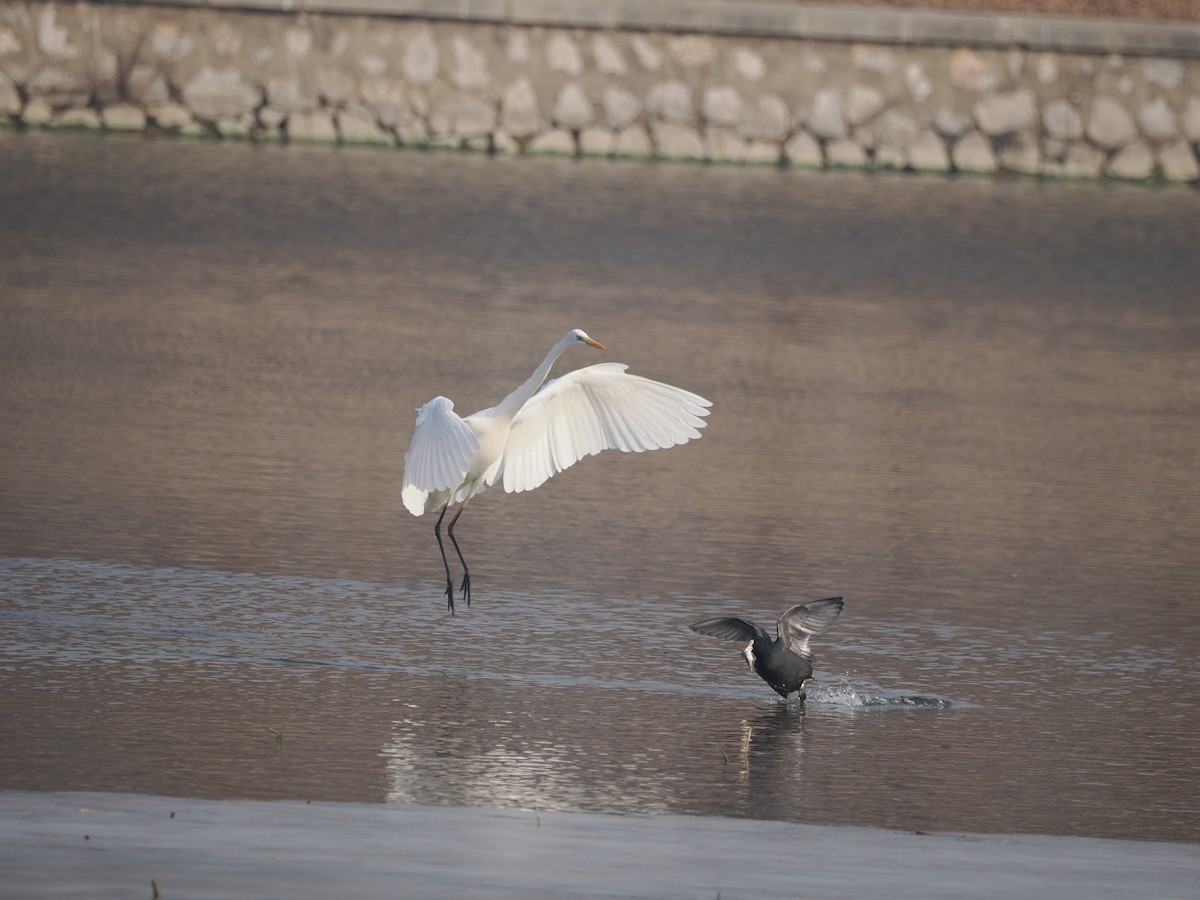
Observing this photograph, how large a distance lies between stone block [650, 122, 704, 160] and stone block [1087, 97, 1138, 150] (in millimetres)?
4022

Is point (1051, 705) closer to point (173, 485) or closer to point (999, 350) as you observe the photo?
point (173, 485)

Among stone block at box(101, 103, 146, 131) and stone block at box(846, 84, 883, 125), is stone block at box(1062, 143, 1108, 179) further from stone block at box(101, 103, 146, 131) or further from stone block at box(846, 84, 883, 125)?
stone block at box(101, 103, 146, 131)

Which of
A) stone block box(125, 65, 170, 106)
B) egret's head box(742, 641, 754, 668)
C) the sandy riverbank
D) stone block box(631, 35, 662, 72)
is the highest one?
stone block box(631, 35, 662, 72)

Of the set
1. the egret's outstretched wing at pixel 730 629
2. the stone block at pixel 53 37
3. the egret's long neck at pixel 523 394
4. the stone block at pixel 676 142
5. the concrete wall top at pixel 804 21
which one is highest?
the concrete wall top at pixel 804 21

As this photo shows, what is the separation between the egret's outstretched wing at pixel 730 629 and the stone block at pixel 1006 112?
635 inches

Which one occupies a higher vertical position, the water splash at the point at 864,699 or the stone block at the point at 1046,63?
the stone block at the point at 1046,63

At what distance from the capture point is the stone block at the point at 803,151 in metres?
22.2

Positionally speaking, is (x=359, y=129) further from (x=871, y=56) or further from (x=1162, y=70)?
(x=1162, y=70)

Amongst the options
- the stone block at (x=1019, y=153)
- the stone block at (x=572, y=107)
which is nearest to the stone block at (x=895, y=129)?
the stone block at (x=1019, y=153)

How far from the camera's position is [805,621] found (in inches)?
278

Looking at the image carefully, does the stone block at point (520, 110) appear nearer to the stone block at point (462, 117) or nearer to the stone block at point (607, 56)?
the stone block at point (462, 117)

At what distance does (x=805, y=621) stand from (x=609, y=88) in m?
15.4

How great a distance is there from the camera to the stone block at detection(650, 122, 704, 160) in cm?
2206

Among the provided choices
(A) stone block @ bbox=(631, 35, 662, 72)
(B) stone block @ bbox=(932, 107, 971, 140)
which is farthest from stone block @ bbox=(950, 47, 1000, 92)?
(A) stone block @ bbox=(631, 35, 662, 72)
